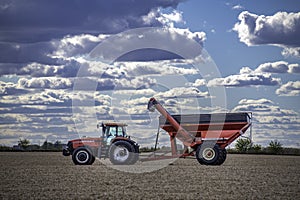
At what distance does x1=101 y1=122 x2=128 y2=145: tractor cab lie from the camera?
3064cm

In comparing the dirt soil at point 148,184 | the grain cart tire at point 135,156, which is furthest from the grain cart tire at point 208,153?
the grain cart tire at point 135,156

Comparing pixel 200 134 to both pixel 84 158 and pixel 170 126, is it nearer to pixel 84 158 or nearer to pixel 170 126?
pixel 170 126

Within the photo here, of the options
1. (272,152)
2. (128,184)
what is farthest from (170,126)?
(272,152)

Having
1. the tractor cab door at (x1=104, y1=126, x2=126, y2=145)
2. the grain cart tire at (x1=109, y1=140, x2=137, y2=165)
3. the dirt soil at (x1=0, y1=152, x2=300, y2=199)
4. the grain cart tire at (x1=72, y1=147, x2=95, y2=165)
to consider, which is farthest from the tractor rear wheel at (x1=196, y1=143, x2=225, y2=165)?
the grain cart tire at (x1=72, y1=147, x2=95, y2=165)

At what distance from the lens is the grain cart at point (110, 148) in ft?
98.2

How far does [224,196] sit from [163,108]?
14.6 meters

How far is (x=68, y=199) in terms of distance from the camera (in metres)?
16.8

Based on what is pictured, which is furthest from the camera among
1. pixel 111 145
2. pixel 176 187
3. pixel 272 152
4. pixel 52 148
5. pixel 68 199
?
pixel 52 148

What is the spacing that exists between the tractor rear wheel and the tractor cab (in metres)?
4.18

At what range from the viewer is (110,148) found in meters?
30.2

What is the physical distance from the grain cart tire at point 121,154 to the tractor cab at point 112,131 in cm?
72

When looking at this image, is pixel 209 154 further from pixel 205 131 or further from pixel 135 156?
pixel 135 156

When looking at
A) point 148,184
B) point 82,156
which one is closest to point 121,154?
point 82,156

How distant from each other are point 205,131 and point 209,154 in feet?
4.48
